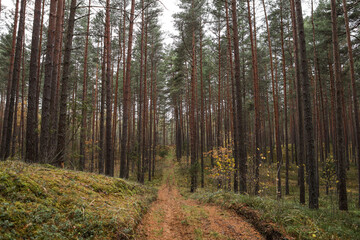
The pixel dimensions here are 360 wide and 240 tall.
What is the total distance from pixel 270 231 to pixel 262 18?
16.2 metres

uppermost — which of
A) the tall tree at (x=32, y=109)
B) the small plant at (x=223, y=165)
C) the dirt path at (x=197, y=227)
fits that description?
the tall tree at (x=32, y=109)

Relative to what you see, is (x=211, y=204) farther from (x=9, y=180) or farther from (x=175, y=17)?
(x=175, y=17)

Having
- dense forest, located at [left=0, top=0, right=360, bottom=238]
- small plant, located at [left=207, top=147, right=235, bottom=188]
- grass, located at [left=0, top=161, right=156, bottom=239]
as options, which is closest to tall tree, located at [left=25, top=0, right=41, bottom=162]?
dense forest, located at [left=0, top=0, right=360, bottom=238]

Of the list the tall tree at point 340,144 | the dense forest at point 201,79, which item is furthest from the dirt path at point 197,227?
the tall tree at point 340,144

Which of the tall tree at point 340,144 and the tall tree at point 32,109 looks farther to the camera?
the tall tree at point 340,144

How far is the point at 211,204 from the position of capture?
341 inches

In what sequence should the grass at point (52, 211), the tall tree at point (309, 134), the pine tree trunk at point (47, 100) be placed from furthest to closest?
1. the tall tree at point (309, 134)
2. the pine tree trunk at point (47, 100)
3. the grass at point (52, 211)

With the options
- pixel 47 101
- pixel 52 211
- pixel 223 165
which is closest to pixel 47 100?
pixel 47 101

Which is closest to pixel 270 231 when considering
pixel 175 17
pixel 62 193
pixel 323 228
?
pixel 323 228

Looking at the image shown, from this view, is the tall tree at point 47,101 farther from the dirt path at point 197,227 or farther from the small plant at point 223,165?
the small plant at point 223,165

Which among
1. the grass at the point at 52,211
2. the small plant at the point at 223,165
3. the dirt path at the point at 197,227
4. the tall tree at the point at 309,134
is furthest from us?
the small plant at the point at 223,165

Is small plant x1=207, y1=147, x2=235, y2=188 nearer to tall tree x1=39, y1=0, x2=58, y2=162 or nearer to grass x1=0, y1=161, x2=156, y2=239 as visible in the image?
grass x1=0, y1=161, x2=156, y2=239

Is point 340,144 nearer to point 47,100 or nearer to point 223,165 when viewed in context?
point 223,165

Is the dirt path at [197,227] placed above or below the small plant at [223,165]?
below
